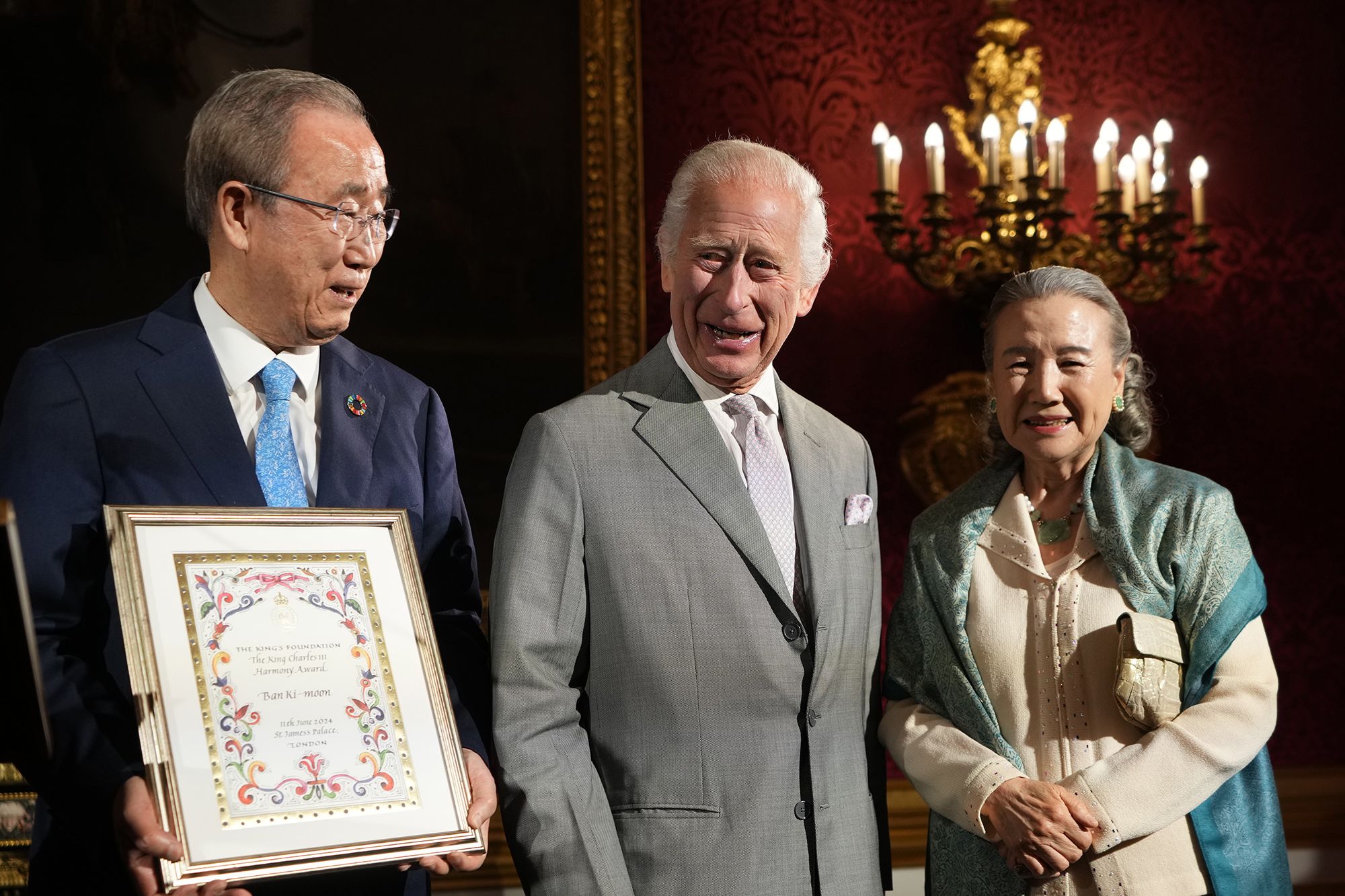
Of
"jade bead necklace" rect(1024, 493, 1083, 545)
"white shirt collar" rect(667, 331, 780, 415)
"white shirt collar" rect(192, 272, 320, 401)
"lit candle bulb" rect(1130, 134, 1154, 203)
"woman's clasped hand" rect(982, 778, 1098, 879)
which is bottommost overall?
"woman's clasped hand" rect(982, 778, 1098, 879)

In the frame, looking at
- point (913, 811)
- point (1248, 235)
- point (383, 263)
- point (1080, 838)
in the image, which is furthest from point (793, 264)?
point (1248, 235)

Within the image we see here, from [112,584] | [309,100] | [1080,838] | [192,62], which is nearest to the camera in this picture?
[112,584]

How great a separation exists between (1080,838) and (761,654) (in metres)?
0.59

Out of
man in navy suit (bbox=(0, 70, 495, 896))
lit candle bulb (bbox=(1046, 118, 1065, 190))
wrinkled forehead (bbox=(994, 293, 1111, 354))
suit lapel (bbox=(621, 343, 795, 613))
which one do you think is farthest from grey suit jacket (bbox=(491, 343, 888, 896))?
lit candle bulb (bbox=(1046, 118, 1065, 190))

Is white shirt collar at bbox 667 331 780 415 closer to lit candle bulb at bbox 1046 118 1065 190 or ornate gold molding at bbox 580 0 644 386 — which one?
lit candle bulb at bbox 1046 118 1065 190

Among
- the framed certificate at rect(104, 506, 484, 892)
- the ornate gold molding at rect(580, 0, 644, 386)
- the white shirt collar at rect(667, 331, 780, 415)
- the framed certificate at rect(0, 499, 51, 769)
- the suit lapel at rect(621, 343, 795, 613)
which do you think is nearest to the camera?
the framed certificate at rect(0, 499, 51, 769)

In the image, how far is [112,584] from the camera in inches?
67.9

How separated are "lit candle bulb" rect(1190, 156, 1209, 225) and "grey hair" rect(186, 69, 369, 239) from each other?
2784mm

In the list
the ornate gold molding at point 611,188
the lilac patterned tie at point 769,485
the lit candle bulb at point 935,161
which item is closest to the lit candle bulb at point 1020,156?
the lit candle bulb at point 935,161

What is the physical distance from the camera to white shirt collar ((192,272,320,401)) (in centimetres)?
187

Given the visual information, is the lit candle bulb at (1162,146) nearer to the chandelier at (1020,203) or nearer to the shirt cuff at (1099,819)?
the chandelier at (1020,203)

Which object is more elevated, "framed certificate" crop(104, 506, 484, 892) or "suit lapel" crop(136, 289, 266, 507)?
"suit lapel" crop(136, 289, 266, 507)

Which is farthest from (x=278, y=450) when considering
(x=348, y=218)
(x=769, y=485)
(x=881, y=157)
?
(x=881, y=157)

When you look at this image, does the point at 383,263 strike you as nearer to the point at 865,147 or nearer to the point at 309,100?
the point at 865,147
